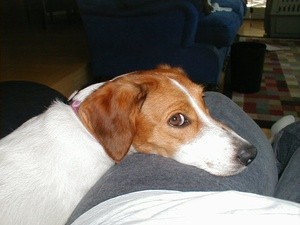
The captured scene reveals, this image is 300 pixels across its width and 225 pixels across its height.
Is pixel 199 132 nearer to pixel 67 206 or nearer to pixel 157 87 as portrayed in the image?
pixel 157 87

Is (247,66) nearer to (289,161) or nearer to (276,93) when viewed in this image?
(276,93)

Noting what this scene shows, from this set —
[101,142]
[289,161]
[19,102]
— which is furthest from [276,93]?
[101,142]

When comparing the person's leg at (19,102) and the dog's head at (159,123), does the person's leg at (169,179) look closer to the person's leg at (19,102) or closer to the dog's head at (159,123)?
the dog's head at (159,123)

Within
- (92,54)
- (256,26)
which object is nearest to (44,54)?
(92,54)

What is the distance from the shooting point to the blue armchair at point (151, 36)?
3.05 metres

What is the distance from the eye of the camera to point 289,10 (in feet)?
18.4

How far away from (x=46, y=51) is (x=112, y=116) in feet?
11.6

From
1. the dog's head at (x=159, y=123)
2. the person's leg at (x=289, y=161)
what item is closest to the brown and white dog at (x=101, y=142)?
the dog's head at (x=159, y=123)

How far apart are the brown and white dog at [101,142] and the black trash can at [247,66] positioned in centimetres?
234

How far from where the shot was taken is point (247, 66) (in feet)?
11.5

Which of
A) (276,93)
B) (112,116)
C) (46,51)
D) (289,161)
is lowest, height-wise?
(276,93)

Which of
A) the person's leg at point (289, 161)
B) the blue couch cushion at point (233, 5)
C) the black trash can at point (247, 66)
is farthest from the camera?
the blue couch cushion at point (233, 5)

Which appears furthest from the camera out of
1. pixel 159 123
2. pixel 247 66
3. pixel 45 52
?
pixel 45 52

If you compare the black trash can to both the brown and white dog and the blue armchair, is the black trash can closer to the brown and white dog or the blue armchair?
the blue armchair
